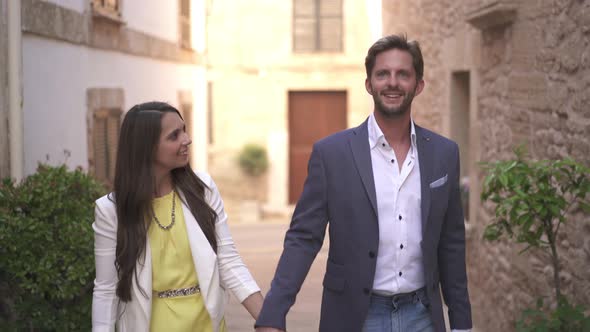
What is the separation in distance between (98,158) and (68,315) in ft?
13.0

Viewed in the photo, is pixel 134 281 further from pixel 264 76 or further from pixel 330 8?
pixel 330 8

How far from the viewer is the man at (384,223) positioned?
10.7ft

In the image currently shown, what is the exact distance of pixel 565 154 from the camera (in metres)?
5.39

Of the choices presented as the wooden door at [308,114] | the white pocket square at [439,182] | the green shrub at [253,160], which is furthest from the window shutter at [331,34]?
the white pocket square at [439,182]

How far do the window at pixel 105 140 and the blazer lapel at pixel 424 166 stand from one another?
5.69 metres

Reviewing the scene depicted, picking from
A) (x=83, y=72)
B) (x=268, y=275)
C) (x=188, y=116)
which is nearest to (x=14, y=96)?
(x=83, y=72)

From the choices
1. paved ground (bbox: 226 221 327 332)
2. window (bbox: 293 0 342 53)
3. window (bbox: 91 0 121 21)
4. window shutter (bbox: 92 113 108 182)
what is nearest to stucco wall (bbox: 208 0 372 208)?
window (bbox: 293 0 342 53)

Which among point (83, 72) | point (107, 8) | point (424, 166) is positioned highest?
point (107, 8)

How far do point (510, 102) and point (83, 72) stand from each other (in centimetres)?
389

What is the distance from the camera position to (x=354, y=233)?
10.7 ft

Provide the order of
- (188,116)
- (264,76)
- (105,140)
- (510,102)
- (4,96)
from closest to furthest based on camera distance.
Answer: (4,96) < (510,102) < (105,140) < (188,116) < (264,76)

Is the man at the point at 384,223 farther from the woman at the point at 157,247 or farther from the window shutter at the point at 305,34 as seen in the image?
the window shutter at the point at 305,34

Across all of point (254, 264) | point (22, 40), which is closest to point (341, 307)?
point (22, 40)

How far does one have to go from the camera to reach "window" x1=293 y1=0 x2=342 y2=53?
20.8 meters
